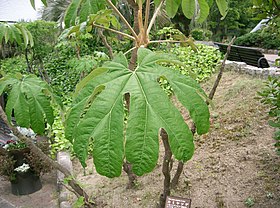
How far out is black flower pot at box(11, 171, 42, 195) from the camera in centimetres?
435

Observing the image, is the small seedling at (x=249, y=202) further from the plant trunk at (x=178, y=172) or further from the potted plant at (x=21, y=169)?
the potted plant at (x=21, y=169)

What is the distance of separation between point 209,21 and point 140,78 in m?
21.1

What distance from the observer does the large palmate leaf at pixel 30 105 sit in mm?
1761

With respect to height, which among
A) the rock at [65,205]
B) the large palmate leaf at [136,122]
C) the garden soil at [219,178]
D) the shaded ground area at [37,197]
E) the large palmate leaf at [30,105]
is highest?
the large palmate leaf at [136,122]

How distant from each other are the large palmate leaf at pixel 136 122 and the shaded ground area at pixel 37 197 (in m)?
3.14

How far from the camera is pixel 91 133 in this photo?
107 centimetres

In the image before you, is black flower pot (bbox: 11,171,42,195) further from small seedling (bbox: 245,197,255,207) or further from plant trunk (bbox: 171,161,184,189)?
small seedling (bbox: 245,197,255,207)

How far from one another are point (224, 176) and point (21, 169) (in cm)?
257

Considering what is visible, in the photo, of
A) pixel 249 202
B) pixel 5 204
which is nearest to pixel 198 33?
pixel 5 204

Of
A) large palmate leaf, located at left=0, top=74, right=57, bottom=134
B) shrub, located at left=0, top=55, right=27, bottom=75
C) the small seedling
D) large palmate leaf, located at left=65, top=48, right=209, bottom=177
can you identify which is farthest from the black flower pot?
shrub, located at left=0, top=55, right=27, bottom=75

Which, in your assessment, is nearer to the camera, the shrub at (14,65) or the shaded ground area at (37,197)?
the shaded ground area at (37,197)

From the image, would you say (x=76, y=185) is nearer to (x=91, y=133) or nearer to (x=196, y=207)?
(x=196, y=207)

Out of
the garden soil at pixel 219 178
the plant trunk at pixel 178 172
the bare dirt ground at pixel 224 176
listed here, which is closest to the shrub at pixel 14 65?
the garden soil at pixel 219 178

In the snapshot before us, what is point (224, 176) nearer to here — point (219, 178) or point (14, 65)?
point (219, 178)
